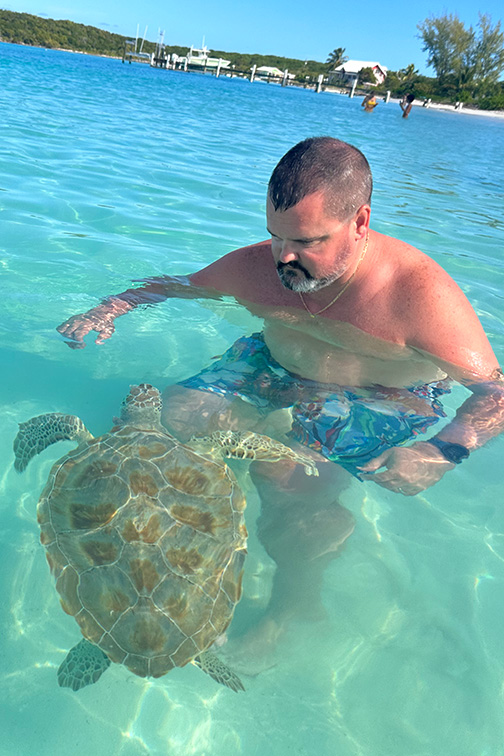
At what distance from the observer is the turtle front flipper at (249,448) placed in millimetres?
2963

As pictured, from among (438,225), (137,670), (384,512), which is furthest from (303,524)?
(438,225)

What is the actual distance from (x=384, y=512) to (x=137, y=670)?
1.73m

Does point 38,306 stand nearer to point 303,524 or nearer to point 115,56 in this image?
point 303,524

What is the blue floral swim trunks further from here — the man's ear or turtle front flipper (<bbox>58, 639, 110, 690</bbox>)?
turtle front flipper (<bbox>58, 639, 110, 690</bbox>)

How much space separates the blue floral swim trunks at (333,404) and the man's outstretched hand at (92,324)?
62 cm

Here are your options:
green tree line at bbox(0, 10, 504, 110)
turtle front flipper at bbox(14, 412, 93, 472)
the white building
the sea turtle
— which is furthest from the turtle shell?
the white building

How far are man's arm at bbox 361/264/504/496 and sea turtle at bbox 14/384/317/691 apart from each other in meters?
0.93

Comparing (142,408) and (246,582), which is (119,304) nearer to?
(142,408)

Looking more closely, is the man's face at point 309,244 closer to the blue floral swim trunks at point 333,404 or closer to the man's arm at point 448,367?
the man's arm at point 448,367

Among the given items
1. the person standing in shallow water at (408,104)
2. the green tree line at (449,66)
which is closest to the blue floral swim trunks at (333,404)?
the person standing in shallow water at (408,104)

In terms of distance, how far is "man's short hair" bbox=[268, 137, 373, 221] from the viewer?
266 centimetres

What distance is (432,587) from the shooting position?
278 cm

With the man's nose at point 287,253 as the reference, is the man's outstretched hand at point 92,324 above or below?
below

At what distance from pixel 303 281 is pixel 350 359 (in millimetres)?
718
